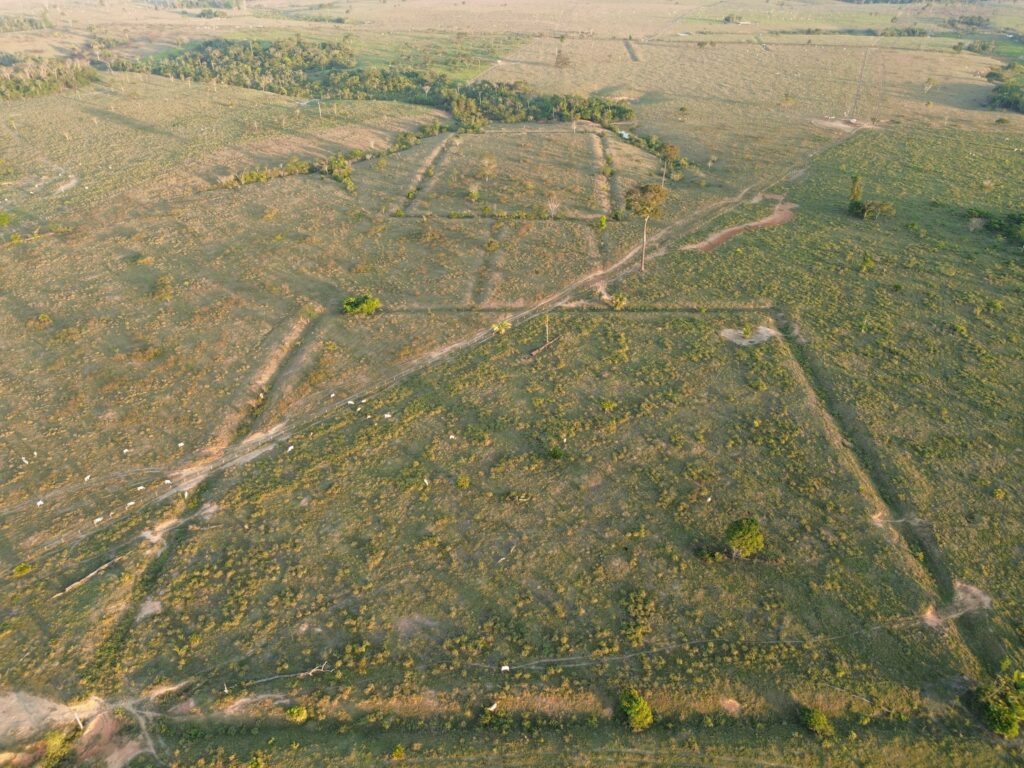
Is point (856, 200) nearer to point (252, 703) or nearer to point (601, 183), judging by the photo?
point (601, 183)

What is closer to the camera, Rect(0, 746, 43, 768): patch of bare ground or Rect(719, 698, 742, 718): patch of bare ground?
Rect(0, 746, 43, 768): patch of bare ground

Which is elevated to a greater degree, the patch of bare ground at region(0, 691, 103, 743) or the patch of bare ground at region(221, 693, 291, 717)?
the patch of bare ground at region(221, 693, 291, 717)

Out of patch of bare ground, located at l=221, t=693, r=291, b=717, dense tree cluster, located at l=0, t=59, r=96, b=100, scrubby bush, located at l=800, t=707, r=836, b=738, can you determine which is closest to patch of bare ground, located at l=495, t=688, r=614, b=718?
scrubby bush, located at l=800, t=707, r=836, b=738

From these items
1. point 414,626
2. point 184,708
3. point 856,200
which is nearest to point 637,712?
point 414,626

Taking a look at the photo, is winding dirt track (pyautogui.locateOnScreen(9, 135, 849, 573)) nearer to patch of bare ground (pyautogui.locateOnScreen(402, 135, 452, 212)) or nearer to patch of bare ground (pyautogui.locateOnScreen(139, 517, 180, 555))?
patch of bare ground (pyautogui.locateOnScreen(139, 517, 180, 555))

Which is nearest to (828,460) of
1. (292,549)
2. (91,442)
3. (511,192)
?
(292,549)

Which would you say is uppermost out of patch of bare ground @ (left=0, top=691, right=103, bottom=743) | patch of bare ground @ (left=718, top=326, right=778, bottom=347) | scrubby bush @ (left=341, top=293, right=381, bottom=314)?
scrubby bush @ (left=341, top=293, right=381, bottom=314)

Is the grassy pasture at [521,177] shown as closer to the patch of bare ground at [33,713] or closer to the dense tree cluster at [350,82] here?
the dense tree cluster at [350,82]
